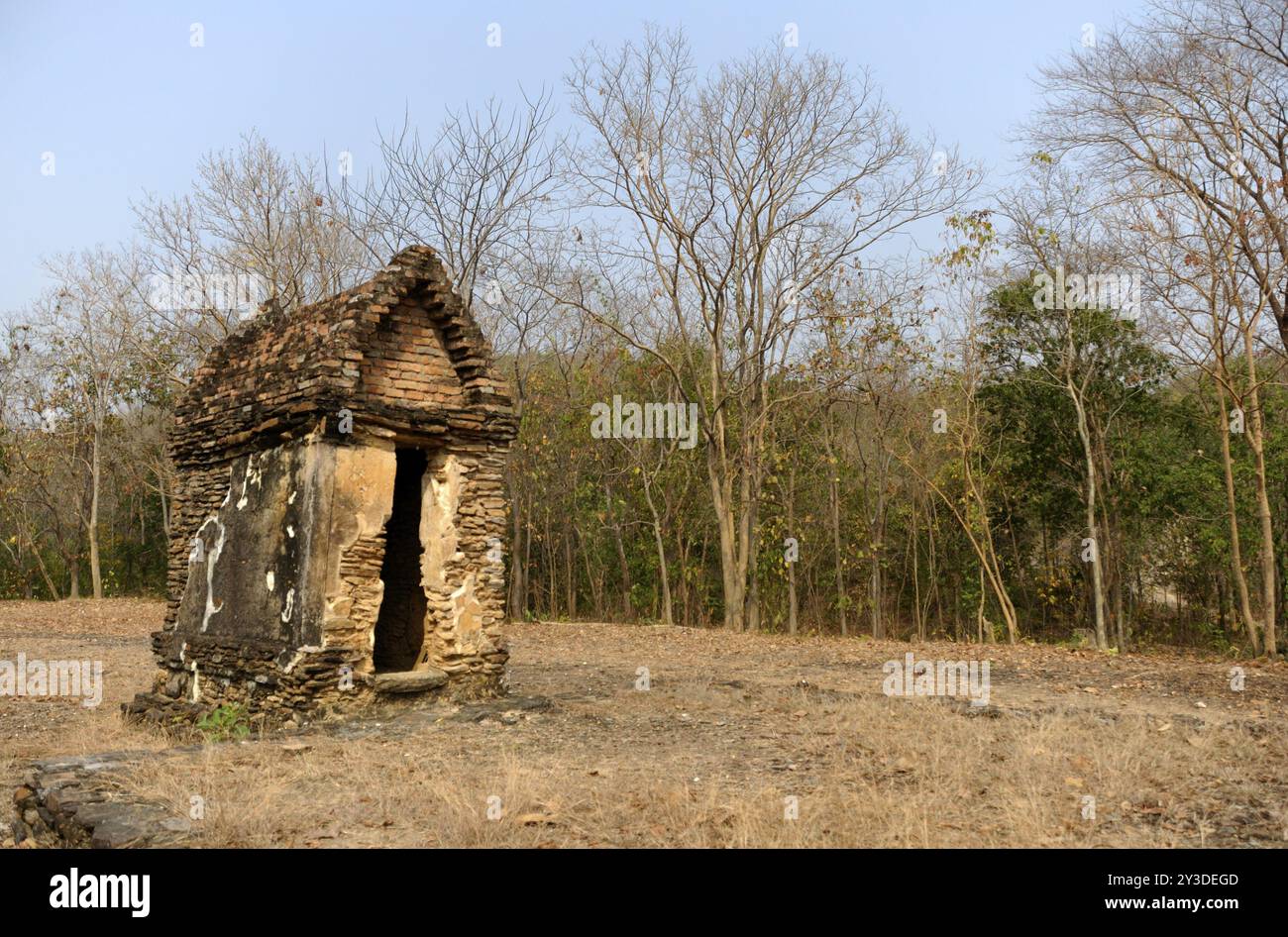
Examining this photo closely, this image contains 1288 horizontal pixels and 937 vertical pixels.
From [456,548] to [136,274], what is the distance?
19.0 meters

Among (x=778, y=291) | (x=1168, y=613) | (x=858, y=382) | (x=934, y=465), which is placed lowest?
(x=1168, y=613)

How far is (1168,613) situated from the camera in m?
25.4

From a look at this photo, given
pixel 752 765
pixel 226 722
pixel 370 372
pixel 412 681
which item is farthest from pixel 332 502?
pixel 752 765

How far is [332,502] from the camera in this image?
32.5ft

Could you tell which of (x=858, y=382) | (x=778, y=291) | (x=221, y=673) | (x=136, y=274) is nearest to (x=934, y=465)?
(x=858, y=382)

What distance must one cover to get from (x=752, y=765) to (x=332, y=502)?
4740mm

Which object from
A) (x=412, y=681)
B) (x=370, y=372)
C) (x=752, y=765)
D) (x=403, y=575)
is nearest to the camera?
(x=752, y=765)

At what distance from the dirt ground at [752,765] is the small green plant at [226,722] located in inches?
21.2

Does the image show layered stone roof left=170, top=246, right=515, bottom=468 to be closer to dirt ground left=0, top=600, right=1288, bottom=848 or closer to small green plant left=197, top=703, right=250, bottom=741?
small green plant left=197, top=703, right=250, bottom=741

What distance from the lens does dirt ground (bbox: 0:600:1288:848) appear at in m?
6.02

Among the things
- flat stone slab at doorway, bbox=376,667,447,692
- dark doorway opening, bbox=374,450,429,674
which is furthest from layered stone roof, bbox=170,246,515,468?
flat stone slab at doorway, bbox=376,667,447,692

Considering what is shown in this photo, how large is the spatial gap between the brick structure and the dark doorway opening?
6.67ft

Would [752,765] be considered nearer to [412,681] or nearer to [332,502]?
[412,681]
